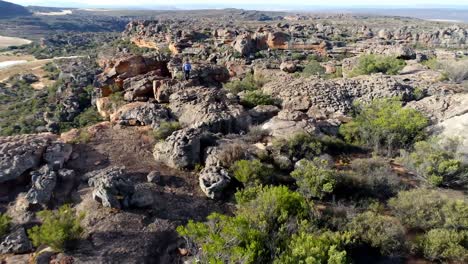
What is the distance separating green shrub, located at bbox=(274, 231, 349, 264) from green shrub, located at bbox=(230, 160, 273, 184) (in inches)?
110

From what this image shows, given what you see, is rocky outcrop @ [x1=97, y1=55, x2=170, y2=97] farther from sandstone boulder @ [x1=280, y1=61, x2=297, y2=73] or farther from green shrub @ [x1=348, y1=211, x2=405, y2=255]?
green shrub @ [x1=348, y1=211, x2=405, y2=255]

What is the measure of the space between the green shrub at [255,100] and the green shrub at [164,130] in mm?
3754

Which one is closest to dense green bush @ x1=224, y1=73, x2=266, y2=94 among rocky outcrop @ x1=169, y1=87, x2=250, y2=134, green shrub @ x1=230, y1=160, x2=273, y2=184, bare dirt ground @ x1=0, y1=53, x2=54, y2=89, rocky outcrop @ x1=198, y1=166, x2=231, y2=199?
rocky outcrop @ x1=169, y1=87, x2=250, y2=134

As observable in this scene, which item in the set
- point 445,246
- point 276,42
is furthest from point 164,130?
point 276,42

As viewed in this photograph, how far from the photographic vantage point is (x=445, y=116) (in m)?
14.5

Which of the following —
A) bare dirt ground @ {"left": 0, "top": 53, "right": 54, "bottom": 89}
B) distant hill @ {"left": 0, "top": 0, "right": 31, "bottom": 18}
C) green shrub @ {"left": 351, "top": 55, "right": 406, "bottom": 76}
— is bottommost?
bare dirt ground @ {"left": 0, "top": 53, "right": 54, "bottom": 89}

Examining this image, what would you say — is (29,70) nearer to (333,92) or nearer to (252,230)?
(333,92)

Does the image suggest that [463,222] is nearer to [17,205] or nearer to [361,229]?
[361,229]

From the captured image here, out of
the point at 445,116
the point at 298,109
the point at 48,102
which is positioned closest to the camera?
the point at 445,116

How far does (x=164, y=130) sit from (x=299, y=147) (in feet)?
15.6

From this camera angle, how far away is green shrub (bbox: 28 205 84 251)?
7.91 meters

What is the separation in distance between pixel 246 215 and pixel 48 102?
108 ft

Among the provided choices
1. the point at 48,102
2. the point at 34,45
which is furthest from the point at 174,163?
the point at 34,45

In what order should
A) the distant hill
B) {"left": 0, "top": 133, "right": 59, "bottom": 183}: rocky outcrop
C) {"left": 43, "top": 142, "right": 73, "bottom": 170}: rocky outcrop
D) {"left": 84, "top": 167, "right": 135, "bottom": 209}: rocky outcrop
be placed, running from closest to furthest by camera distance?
{"left": 84, "top": 167, "right": 135, "bottom": 209}: rocky outcrop
{"left": 0, "top": 133, "right": 59, "bottom": 183}: rocky outcrop
{"left": 43, "top": 142, "right": 73, "bottom": 170}: rocky outcrop
the distant hill
